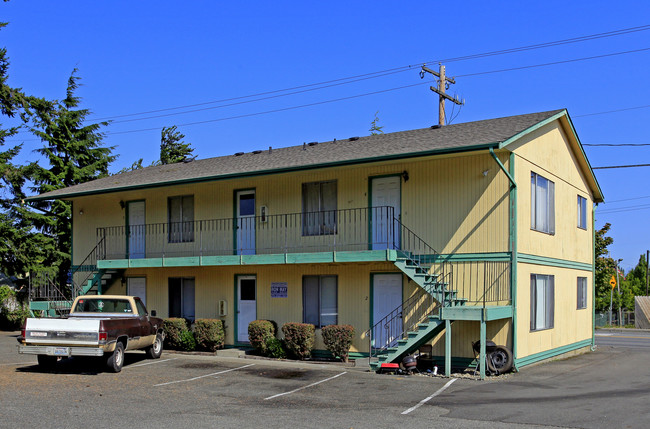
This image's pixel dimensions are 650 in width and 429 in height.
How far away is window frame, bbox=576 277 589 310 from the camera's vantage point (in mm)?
22547

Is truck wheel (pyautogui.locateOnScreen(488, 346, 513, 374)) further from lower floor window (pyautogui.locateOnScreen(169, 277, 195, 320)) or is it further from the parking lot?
lower floor window (pyautogui.locateOnScreen(169, 277, 195, 320))

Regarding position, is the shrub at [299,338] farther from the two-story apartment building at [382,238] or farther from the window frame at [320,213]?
the window frame at [320,213]

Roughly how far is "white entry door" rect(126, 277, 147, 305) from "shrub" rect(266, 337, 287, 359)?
5.92 metres

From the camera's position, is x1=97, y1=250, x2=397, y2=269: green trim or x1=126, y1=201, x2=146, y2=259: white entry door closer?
x1=97, y1=250, x2=397, y2=269: green trim

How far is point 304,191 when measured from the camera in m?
19.9

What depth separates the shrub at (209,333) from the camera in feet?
65.6

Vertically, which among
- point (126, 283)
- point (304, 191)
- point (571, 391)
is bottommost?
point (571, 391)

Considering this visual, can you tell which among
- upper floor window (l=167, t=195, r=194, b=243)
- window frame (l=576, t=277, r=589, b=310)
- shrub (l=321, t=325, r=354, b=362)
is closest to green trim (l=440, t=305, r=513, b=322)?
shrub (l=321, t=325, r=354, b=362)

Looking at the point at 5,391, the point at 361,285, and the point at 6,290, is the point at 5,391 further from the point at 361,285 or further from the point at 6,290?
the point at 6,290

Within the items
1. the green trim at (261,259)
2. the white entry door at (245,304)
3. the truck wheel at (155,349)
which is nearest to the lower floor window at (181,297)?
the green trim at (261,259)

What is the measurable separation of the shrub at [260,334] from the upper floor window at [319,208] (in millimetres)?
2931

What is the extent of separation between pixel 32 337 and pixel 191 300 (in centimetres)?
733

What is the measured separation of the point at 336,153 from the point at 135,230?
27.0 ft

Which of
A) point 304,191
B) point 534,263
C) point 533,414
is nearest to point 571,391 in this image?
point 533,414
